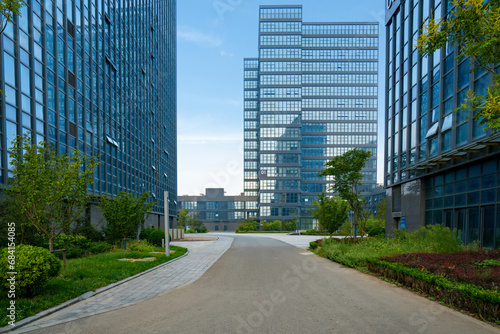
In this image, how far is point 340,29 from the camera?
99.6m

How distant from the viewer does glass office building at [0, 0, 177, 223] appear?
18.4 metres

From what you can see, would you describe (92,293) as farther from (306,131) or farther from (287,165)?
(306,131)

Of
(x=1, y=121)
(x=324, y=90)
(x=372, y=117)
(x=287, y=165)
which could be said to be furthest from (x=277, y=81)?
(x=1, y=121)

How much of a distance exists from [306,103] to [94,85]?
256 ft

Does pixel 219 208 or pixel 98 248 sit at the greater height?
pixel 98 248

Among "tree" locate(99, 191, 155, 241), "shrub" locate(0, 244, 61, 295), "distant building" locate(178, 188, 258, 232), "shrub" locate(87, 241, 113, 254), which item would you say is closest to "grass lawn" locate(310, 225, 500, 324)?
"shrub" locate(0, 244, 61, 295)

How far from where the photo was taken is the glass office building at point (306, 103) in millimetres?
92125

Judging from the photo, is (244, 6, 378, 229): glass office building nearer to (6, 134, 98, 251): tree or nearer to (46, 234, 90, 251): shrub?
(46, 234, 90, 251): shrub

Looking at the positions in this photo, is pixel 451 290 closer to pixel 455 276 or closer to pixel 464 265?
pixel 455 276

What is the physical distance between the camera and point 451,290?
301 inches

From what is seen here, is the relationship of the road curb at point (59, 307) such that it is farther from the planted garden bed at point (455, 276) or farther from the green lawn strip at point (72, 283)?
the planted garden bed at point (455, 276)

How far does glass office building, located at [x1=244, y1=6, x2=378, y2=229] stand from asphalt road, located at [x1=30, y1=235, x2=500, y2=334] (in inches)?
3205

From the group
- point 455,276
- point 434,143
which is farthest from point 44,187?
point 434,143

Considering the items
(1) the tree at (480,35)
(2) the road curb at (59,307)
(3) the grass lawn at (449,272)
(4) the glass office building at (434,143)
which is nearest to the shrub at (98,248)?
(2) the road curb at (59,307)
